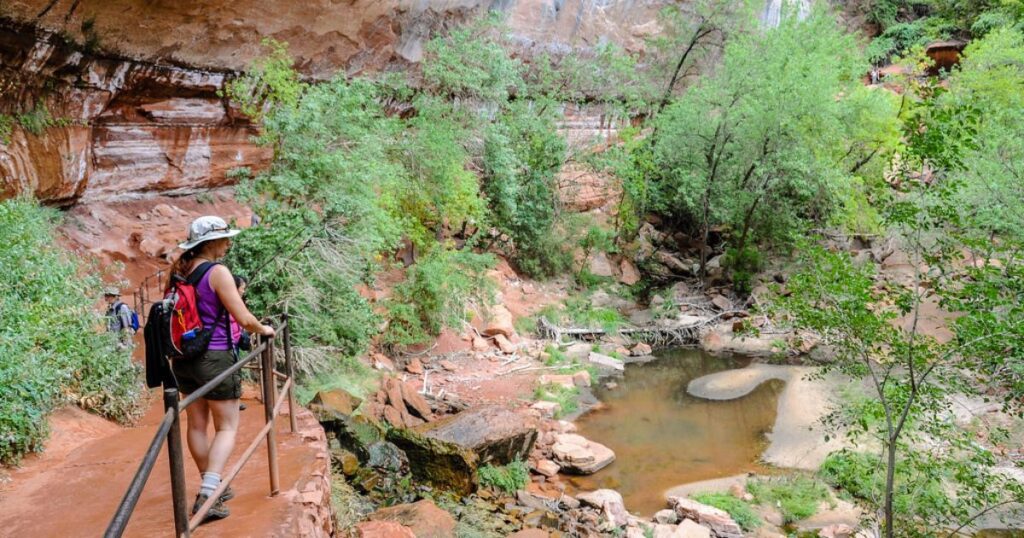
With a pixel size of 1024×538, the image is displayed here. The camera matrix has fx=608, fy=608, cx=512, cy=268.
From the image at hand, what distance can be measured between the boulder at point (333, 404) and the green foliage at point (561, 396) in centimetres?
456

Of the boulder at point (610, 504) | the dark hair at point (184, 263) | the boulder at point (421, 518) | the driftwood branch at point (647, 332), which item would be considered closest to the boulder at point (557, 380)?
the driftwood branch at point (647, 332)

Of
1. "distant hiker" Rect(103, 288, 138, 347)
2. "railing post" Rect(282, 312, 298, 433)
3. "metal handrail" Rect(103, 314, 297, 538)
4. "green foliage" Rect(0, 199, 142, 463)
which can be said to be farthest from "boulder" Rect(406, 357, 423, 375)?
"metal handrail" Rect(103, 314, 297, 538)

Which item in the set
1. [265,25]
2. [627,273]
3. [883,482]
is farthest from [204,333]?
[627,273]

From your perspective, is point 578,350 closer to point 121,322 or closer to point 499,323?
point 499,323

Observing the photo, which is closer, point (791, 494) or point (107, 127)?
point (791, 494)

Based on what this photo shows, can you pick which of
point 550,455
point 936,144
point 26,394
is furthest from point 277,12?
point 936,144

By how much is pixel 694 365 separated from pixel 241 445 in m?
13.4

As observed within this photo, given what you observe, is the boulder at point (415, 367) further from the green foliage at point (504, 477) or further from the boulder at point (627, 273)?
the boulder at point (627, 273)

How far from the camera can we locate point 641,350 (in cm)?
1720

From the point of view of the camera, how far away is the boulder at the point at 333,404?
8.56 meters

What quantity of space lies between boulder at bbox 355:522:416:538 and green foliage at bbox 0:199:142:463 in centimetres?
291

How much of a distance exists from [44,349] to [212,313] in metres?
3.91

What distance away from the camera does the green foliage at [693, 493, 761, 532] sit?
874 centimetres

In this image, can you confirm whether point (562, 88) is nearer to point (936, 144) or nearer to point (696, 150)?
point (696, 150)
